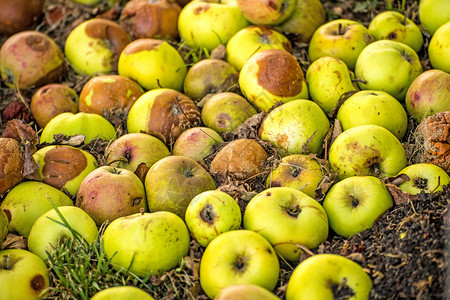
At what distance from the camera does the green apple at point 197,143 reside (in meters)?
3.25

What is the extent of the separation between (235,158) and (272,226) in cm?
68

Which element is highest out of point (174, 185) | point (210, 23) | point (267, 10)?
point (267, 10)

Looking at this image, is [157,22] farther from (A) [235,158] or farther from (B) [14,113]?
(A) [235,158]

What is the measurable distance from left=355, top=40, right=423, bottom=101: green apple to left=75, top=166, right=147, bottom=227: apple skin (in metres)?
1.80

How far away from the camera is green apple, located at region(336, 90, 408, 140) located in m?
3.21

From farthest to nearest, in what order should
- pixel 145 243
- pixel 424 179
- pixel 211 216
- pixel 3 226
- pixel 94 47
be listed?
pixel 94 47
pixel 424 179
pixel 3 226
pixel 211 216
pixel 145 243

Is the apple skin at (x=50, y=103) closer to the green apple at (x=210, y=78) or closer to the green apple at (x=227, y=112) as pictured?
the green apple at (x=210, y=78)

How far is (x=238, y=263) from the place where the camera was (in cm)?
232

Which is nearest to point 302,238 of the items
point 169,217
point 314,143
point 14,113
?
point 169,217

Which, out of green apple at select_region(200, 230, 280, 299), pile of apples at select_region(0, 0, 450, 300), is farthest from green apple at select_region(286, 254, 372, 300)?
green apple at select_region(200, 230, 280, 299)

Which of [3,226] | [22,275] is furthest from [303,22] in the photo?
[22,275]

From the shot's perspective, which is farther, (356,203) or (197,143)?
(197,143)

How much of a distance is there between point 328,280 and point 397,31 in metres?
2.63

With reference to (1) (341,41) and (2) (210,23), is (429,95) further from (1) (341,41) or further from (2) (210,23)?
(2) (210,23)
